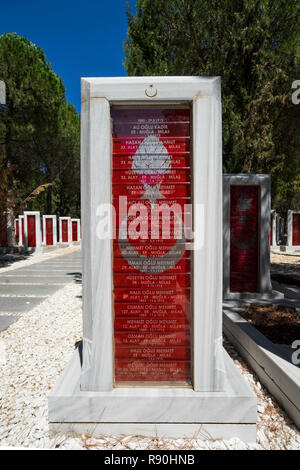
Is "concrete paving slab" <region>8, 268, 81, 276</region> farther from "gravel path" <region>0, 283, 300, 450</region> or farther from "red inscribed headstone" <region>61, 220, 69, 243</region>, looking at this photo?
"red inscribed headstone" <region>61, 220, 69, 243</region>

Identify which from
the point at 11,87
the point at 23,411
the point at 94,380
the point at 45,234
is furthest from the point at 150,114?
the point at 45,234

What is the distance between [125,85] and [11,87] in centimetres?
1578

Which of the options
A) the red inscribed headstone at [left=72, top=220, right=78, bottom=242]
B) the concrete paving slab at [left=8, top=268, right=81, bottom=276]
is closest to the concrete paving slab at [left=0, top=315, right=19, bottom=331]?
the concrete paving slab at [left=8, top=268, right=81, bottom=276]

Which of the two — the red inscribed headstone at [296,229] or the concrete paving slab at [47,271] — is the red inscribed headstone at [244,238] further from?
the red inscribed headstone at [296,229]

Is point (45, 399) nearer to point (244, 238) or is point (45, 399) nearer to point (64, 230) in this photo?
point (244, 238)

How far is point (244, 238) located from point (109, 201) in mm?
4264

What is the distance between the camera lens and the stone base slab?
2059 millimetres

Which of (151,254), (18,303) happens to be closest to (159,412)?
(151,254)

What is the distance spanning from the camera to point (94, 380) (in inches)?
84.4

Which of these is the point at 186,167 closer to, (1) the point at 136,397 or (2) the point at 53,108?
(1) the point at 136,397

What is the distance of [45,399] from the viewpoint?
103 inches

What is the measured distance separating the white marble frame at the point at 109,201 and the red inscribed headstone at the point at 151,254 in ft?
0.33

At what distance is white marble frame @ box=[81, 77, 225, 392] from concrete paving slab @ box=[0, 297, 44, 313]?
12.9 ft

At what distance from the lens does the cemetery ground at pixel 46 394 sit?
204cm
